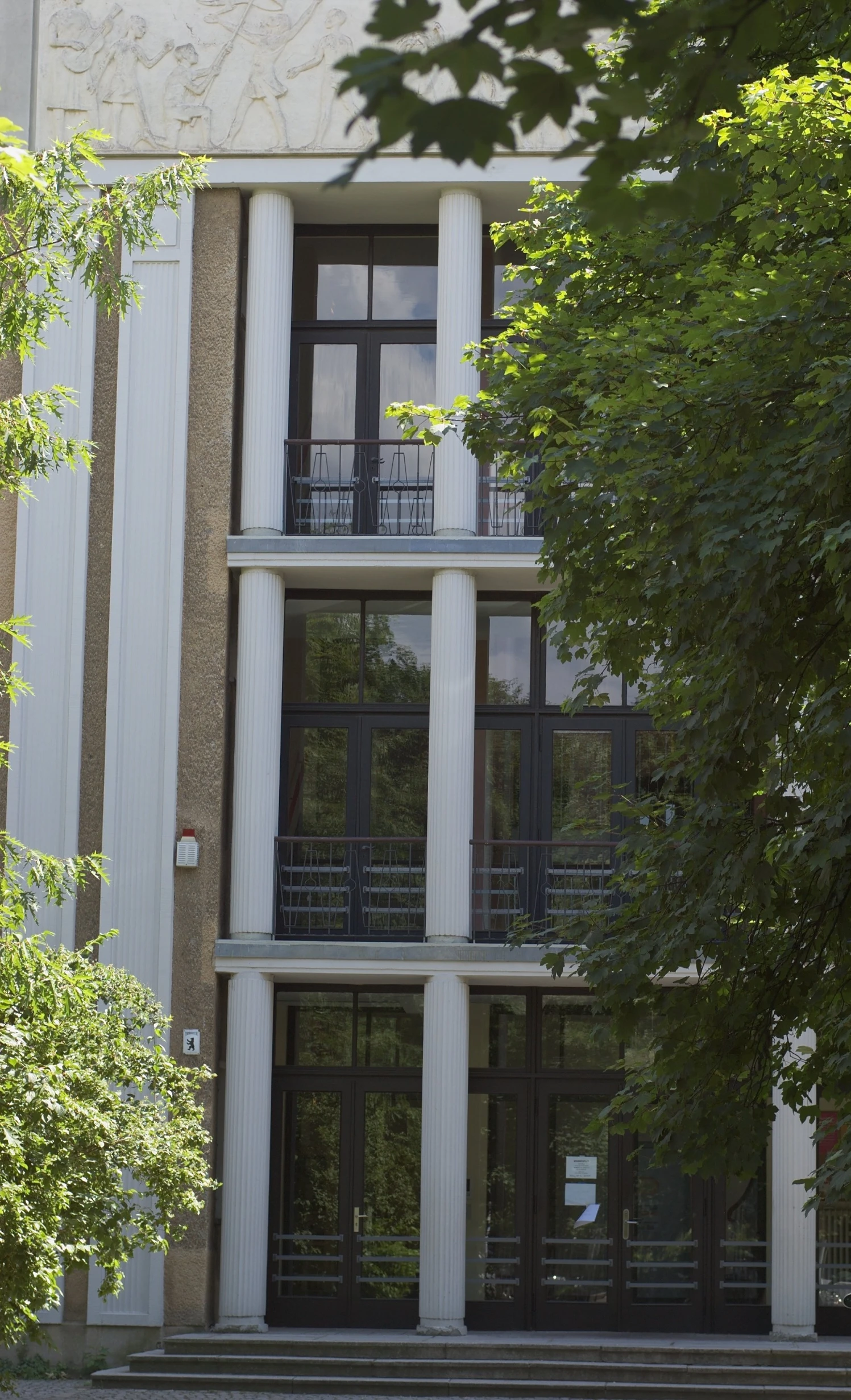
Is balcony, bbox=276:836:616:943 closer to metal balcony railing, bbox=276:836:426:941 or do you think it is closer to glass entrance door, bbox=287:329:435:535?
metal balcony railing, bbox=276:836:426:941

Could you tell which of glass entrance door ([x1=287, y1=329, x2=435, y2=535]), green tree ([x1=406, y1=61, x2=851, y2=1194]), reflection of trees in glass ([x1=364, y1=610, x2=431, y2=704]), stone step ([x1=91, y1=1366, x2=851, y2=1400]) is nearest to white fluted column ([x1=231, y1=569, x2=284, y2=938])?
reflection of trees in glass ([x1=364, y1=610, x2=431, y2=704])

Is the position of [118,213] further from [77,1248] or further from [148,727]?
[148,727]

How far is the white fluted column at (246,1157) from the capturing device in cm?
1786

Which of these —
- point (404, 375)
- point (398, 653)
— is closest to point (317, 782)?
point (398, 653)

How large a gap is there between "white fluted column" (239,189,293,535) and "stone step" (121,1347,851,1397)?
26.5 ft

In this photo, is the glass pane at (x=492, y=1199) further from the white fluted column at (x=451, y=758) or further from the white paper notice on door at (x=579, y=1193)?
the white fluted column at (x=451, y=758)

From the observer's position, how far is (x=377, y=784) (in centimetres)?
1967

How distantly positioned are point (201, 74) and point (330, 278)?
2599 millimetres

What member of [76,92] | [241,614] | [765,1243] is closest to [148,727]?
[241,614]

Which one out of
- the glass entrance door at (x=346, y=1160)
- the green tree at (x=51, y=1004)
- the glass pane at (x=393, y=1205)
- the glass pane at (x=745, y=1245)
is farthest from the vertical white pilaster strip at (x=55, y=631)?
the glass pane at (x=745, y=1245)

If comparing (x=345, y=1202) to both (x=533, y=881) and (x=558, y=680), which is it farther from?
(x=558, y=680)

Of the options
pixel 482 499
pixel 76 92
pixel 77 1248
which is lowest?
pixel 77 1248

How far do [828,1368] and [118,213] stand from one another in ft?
40.0

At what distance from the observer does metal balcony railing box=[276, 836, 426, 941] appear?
1916cm
